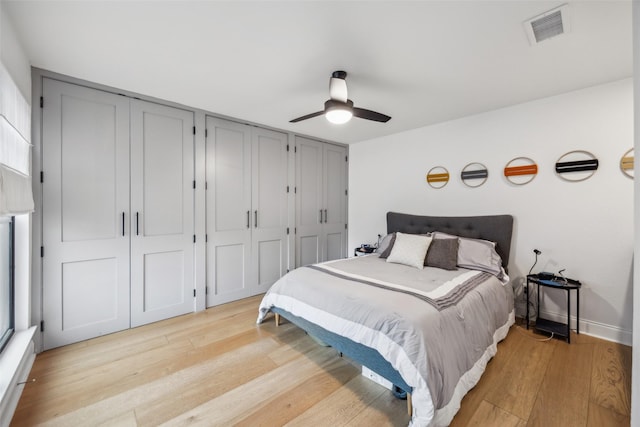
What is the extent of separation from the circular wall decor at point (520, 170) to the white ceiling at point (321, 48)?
26.5 inches

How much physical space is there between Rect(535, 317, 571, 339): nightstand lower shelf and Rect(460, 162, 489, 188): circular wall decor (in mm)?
1621

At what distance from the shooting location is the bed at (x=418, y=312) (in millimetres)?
1509

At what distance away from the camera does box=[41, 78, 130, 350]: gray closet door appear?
228 centimetres

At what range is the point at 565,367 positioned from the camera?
81.3 inches

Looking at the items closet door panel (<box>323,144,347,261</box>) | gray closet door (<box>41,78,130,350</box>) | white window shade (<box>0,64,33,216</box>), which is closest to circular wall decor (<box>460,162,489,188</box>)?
closet door panel (<box>323,144,347,261</box>)

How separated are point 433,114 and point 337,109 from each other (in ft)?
5.84

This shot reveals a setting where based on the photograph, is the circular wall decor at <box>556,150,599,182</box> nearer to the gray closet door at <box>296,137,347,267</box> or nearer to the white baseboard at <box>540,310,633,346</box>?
the white baseboard at <box>540,310,633,346</box>

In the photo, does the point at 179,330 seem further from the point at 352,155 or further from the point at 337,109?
the point at 352,155

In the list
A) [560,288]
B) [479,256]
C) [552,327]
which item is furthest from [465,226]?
[552,327]

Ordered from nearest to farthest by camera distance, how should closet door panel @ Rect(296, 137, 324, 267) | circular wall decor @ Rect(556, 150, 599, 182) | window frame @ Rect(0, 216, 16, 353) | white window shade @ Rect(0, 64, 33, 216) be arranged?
white window shade @ Rect(0, 64, 33, 216)
window frame @ Rect(0, 216, 16, 353)
circular wall decor @ Rect(556, 150, 599, 182)
closet door panel @ Rect(296, 137, 324, 267)

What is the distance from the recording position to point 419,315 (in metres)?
1.65

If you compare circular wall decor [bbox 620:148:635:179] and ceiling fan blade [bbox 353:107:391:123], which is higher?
ceiling fan blade [bbox 353:107:391:123]

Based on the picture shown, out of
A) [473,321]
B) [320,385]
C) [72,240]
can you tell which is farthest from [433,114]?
[72,240]

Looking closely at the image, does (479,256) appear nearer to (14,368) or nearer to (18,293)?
(14,368)
